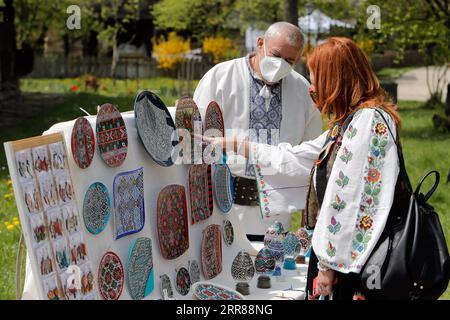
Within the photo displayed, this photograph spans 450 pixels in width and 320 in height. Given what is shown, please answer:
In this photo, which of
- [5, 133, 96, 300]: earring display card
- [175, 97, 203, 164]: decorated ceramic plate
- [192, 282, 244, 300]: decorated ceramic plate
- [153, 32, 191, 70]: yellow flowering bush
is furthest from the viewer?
[153, 32, 191, 70]: yellow flowering bush

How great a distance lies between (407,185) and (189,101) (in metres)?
1.05

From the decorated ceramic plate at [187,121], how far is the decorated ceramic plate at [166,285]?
53 cm

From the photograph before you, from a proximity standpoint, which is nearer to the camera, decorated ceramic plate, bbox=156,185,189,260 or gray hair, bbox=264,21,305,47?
decorated ceramic plate, bbox=156,185,189,260

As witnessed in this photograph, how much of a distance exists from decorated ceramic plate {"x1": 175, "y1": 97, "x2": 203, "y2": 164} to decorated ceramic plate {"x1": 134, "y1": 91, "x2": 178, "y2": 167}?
62 mm

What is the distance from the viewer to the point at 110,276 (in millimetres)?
2594

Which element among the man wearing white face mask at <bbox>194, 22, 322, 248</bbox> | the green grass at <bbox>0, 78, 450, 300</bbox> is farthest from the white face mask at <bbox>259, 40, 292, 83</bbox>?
the green grass at <bbox>0, 78, 450, 300</bbox>

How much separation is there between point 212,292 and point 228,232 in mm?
601

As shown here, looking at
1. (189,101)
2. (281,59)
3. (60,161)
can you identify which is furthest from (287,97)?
(60,161)

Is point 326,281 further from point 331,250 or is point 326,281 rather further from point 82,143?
point 82,143

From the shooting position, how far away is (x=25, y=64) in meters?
16.2

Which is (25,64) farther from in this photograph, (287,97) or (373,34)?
(287,97)

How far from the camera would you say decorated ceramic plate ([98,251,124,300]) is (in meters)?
2.54

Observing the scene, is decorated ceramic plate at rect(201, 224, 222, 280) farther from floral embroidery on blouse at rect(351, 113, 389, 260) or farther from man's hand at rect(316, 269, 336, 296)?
floral embroidery on blouse at rect(351, 113, 389, 260)
